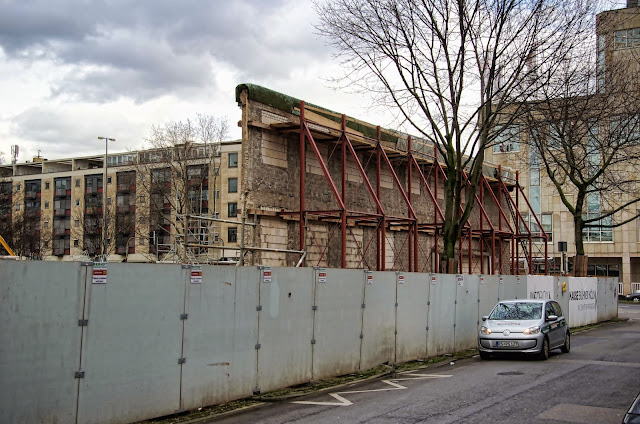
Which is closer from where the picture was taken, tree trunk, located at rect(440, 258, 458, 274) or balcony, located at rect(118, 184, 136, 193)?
tree trunk, located at rect(440, 258, 458, 274)

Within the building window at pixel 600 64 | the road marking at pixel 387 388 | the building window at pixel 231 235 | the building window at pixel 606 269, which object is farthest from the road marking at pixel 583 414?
the building window at pixel 231 235

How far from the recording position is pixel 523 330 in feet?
53.6

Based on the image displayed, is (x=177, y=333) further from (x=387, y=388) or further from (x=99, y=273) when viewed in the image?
(x=387, y=388)

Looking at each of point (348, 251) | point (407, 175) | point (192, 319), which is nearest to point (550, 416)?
point (192, 319)

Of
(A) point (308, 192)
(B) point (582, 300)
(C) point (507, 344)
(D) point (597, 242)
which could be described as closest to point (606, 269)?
(D) point (597, 242)

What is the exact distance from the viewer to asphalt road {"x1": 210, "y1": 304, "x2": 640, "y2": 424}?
9.48 m

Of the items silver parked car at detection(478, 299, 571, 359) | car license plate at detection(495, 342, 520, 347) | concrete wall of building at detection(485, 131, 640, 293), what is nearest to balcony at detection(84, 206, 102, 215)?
concrete wall of building at detection(485, 131, 640, 293)

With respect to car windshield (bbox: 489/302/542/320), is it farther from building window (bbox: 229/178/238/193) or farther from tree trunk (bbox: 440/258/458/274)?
building window (bbox: 229/178/238/193)

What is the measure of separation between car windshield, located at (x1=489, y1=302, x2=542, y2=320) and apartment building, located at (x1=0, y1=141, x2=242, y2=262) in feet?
109

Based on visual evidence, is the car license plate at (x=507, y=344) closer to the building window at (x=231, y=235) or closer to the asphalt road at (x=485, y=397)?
the asphalt road at (x=485, y=397)

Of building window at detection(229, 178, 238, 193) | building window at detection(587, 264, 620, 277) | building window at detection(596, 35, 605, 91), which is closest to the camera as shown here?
building window at detection(596, 35, 605, 91)

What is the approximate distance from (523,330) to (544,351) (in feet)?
2.44

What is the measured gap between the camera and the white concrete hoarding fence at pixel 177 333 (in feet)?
25.5

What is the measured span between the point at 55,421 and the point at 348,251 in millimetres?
16605
